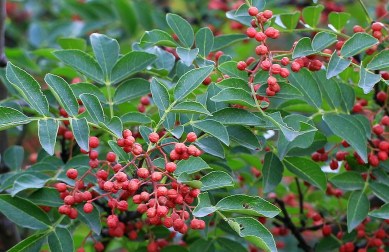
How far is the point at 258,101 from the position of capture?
1.44m

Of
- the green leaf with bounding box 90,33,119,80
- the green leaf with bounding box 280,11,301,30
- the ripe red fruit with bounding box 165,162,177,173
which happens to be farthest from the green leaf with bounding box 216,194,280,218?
the green leaf with bounding box 280,11,301,30

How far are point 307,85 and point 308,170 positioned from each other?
0.80ft

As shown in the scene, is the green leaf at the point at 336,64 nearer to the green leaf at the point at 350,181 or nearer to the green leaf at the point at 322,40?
the green leaf at the point at 322,40

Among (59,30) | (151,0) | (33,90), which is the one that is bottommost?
(151,0)

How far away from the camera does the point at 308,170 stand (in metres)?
1.64

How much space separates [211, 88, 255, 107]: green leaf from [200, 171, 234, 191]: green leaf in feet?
0.54

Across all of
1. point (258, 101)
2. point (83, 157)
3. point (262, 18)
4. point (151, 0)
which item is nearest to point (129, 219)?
point (83, 157)

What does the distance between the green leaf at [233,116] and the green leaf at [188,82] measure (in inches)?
3.3

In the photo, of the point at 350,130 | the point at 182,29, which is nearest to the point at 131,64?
the point at 182,29

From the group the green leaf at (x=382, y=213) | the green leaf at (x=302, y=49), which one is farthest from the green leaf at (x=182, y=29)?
the green leaf at (x=382, y=213)

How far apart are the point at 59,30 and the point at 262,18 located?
66.9 inches

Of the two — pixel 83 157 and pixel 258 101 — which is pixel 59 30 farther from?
pixel 258 101

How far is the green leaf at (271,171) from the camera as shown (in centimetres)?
160

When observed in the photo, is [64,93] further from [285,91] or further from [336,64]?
[336,64]
